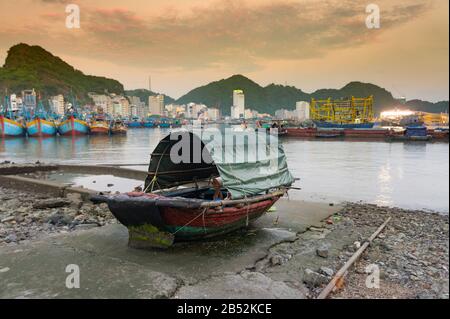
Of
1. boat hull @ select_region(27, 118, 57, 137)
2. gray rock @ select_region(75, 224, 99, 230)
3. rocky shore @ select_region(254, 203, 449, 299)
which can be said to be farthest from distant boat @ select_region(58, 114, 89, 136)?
rocky shore @ select_region(254, 203, 449, 299)

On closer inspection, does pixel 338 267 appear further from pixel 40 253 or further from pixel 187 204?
pixel 40 253

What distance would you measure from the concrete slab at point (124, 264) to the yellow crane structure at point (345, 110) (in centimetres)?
6991

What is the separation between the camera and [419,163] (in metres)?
Answer: 30.9

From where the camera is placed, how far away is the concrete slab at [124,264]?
5.50m

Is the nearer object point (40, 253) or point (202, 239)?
point (40, 253)

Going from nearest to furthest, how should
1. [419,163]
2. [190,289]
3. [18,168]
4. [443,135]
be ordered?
[190,289] → [18,168] → [419,163] → [443,135]

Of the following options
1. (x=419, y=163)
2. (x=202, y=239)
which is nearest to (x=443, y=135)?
(x=419, y=163)

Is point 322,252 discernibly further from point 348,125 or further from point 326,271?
point 348,125

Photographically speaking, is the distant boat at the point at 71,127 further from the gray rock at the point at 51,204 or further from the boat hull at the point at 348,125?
the gray rock at the point at 51,204

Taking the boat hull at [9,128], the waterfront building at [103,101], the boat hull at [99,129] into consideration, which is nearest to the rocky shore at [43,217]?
the boat hull at [9,128]

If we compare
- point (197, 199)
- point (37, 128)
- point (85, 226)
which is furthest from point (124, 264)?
point (37, 128)

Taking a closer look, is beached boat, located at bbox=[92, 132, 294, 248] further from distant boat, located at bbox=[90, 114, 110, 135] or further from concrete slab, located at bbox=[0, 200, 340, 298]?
distant boat, located at bbox=[90, 114, 110, 135]

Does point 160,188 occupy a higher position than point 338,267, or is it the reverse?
point 160,188

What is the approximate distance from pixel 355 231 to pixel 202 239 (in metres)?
4.40
